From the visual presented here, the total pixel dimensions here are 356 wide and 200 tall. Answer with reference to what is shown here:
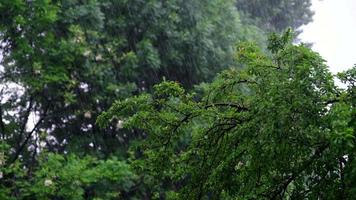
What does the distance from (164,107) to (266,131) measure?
1.80 meters

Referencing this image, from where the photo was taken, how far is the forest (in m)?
3.25

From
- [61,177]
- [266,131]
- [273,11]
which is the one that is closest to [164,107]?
[266,131]

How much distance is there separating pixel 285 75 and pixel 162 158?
57.8 inches

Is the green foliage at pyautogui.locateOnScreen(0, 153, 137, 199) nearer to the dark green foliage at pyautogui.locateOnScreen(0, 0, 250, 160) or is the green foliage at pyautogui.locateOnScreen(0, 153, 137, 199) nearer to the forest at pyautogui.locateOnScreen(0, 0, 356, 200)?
the forest at pyautogui.locateOnScreen(0, 0, 356, 200)

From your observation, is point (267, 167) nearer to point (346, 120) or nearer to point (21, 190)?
point (346, 120)

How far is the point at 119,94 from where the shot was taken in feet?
31.7

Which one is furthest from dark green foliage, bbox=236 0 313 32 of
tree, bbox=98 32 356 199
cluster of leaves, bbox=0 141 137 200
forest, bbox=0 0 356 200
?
tree, bbox=98 32 356 199

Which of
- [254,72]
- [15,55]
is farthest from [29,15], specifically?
[254,72]

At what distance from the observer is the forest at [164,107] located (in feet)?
10.7

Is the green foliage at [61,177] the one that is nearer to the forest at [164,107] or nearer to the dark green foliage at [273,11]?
the forest at [164,107]

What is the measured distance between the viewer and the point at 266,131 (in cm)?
318

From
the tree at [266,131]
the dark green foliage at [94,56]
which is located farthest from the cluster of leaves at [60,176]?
the tree at [266,131]

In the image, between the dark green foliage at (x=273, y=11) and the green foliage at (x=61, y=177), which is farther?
the dark green foliage at (x=273, y=11)

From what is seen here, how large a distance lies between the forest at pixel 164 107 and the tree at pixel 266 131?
11 millimetres
